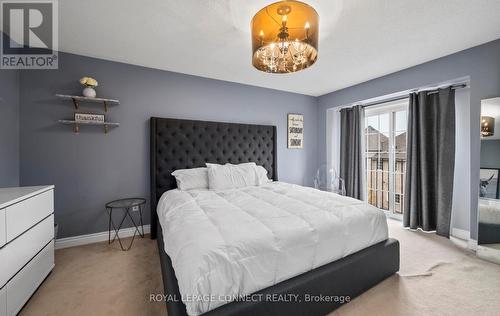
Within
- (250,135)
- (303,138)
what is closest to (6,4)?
(250,135)

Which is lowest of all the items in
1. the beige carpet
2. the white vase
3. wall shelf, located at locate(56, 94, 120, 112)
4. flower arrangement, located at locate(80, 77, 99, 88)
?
the beige carpet

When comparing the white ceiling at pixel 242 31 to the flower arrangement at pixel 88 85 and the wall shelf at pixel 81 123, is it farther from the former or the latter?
the wall shelf at pixel 81 123

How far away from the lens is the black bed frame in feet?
4.03

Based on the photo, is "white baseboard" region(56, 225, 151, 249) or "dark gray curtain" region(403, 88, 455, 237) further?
"dark gray curtain" region(403, 88, 455, 237)

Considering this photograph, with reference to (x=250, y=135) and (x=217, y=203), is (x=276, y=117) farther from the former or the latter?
(x=217, y=203)

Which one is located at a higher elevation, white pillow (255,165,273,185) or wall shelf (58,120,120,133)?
wall shelf (58,120,120,133)

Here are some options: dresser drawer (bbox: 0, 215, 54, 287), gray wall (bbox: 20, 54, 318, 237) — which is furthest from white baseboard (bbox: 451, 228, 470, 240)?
dresser drawer (bbox: 0, 215, 54, 287)

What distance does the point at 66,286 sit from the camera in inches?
70.1

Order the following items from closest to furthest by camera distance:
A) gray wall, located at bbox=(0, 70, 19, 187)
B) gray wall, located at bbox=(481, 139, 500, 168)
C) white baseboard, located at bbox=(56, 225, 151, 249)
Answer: gray wall, located at bbox=(0, 70, 19, 187), gray wall, located at bbox=(481, 139, 500, 168), white baseboard, located at bbox=(56, 225, 151, 249)

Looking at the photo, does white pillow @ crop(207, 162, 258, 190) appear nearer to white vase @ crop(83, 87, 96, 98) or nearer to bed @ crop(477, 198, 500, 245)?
white vase @ crop(83, 87, 96, 98)

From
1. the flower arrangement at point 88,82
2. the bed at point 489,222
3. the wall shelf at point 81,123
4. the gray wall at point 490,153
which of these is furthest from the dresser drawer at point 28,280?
the gray wall at point 490,153

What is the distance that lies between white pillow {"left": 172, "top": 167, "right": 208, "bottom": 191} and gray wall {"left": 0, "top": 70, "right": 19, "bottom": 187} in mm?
1610

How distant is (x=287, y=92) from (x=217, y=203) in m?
2.89

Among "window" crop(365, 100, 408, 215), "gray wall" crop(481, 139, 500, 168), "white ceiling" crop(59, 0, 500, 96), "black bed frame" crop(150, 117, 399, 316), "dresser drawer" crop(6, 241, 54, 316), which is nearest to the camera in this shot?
"black bed frame" crop(150, 117, 399, 316)
